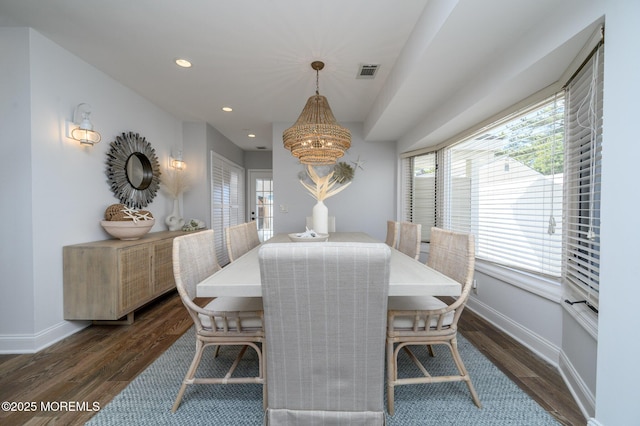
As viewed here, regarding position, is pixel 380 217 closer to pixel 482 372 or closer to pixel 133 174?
pixel 482 372

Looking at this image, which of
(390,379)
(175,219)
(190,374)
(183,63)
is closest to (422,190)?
(390,379)

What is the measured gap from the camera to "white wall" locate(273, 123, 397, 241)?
4109 mm

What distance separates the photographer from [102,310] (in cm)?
225

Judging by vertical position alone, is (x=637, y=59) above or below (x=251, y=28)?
below

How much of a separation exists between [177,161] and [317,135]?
8.70 ft

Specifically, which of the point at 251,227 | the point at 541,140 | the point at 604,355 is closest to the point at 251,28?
the point at 251,227

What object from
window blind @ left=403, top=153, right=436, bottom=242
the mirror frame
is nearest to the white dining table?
the mirror frame

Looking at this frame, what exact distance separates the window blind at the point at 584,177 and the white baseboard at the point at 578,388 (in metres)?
0.45

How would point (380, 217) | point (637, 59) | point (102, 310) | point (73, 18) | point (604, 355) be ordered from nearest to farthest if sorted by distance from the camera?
point (637, 59), point (604, 355), point (73, 18), point (102, 310), point (380, 217)

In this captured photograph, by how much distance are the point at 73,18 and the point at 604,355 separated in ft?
12.0

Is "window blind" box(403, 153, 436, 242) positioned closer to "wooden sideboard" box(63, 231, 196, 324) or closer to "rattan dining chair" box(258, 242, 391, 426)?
"rattan dining chair" box(258, 242, 391, 426)

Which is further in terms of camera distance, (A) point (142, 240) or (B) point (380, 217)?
(B) point (380, 217)

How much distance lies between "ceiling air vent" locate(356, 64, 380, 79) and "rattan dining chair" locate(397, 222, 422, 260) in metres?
1.52

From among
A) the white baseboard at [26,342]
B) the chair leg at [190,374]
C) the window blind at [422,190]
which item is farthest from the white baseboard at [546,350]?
the white baseboard at [26,342]
